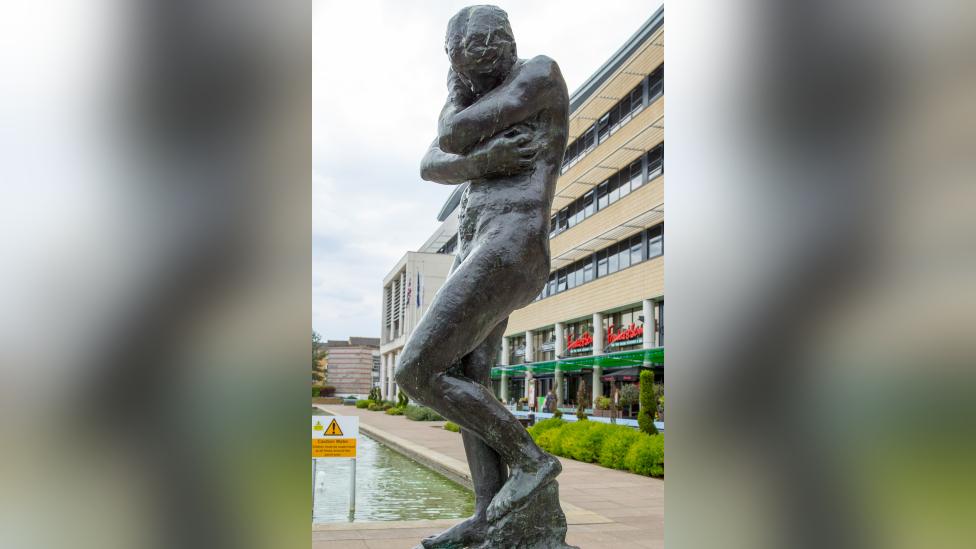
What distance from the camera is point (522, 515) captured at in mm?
2332

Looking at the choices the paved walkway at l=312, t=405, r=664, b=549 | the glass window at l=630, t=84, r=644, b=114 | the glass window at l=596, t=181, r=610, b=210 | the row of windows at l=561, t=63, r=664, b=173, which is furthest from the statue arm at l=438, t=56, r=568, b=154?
the glass window at l=596, t=181, r=610, b=210

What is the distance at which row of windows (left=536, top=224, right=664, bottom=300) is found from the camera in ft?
102

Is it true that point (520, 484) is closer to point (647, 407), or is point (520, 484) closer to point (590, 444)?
point (590, 444)

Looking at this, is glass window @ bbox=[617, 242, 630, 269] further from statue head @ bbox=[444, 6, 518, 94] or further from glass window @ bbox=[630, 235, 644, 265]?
statue head @ bbox=[444, 6, 518, 94]

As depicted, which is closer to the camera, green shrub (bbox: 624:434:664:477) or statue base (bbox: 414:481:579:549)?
statue base (bbox: 414:481:579:549)

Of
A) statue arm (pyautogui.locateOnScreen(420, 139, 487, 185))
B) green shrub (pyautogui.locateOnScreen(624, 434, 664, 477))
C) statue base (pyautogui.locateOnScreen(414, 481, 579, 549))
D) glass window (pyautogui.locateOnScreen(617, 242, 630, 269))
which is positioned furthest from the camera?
glass window (pyautogui.locateOnScreen(617, 242, 630, 269))

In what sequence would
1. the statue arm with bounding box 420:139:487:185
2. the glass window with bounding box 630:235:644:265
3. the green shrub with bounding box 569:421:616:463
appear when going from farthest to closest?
the glass window with bounding box 630:235:644:265, the green shrub with bounding box 569:421:616:463, the statue arm with bounding box 420:139:487:185

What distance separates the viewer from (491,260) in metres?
2.39

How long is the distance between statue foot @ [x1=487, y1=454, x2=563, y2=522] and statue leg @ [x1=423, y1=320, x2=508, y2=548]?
110mm
